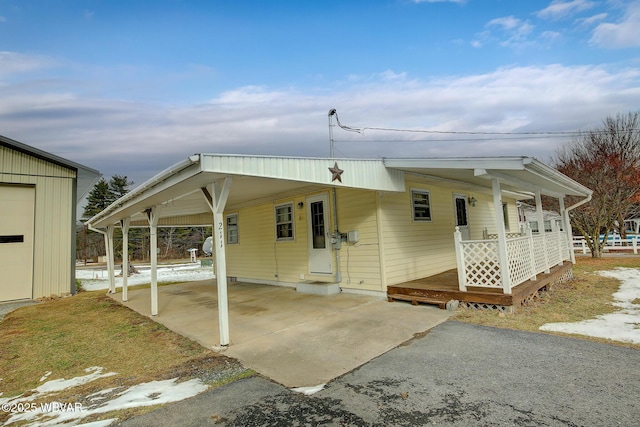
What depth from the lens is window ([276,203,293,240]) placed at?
28.3ft

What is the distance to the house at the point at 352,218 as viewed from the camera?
4402 millimetres

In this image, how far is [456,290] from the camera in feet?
18.3

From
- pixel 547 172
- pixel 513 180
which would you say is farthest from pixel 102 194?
pixel 547 172

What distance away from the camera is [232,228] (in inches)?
437

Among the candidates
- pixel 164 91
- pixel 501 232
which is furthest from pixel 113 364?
pixel 164 91

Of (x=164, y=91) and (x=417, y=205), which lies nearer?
(x=417, y=205)

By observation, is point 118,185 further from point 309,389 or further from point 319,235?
point 309,389

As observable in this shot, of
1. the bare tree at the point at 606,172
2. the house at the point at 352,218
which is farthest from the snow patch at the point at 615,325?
the bare tree at the point at 606,172

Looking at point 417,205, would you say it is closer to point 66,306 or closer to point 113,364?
point 113,364

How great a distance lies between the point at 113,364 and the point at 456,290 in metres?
5.25

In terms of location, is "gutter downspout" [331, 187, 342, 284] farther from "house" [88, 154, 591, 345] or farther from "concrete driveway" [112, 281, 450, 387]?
"concrete driveway" [112, 281, 450, 387]

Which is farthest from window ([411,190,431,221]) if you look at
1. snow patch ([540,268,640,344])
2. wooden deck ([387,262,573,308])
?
snow patch ([540,268,640,344])

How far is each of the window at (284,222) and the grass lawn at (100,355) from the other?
3.89 meters

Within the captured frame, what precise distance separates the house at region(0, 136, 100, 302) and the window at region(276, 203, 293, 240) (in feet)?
21.6
